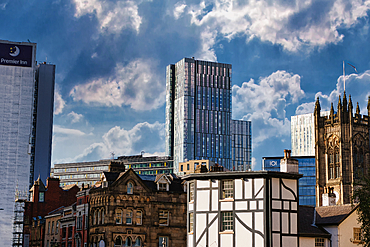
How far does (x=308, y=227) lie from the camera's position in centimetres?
4794

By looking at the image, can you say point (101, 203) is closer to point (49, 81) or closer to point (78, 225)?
point (78, 225)

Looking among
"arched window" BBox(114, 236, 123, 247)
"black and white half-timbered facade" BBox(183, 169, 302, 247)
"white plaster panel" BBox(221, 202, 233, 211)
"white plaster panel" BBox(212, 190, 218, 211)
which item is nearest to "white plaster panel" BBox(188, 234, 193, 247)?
"black and white half-timbered facade" BBox(183, 169, 302, 247)

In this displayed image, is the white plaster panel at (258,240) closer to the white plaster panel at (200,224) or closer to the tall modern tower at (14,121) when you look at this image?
the white plaster panel at (200,224)

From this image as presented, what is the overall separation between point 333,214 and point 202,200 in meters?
12.2

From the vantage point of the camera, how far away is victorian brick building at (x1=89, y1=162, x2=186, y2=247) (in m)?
65.9

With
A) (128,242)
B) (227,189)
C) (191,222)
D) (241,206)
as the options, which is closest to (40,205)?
(128,242)

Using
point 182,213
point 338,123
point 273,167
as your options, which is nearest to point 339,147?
point 338,123

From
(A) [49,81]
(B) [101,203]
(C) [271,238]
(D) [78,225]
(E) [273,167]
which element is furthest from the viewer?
(E) [273,167]

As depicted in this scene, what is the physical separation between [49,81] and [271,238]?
144 metres

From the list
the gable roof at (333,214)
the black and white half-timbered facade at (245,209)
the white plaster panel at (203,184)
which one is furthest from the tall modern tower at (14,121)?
the gable roof at (333,214)

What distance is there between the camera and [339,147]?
452 ft

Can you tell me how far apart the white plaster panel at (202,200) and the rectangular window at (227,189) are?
51.9 inches

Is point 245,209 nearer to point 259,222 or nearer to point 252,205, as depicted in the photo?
point 252,205

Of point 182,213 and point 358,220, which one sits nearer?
point 358,220
